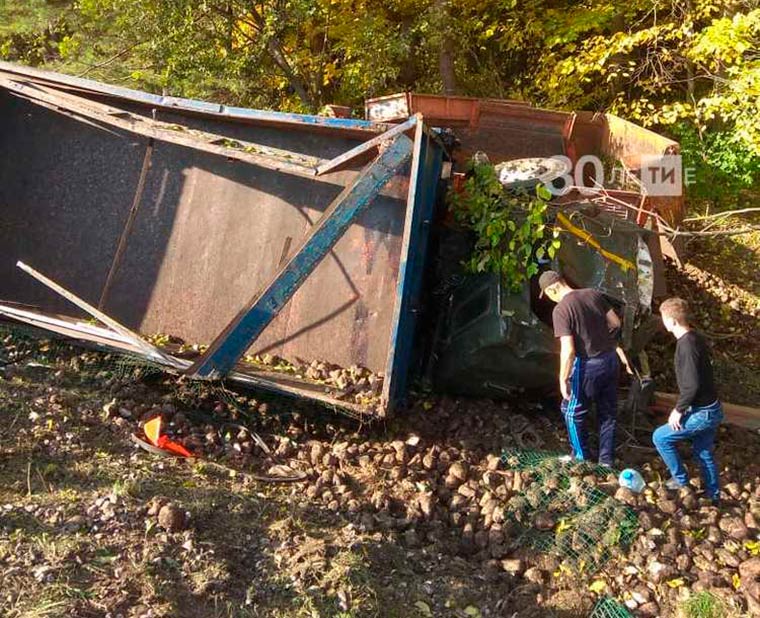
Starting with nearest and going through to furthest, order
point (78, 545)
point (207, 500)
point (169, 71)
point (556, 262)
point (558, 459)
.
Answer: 1. point (78, 545)
2. point (207, 500)
3. point (558, 459)
4. point (556, 262)
5. point (169, 71)

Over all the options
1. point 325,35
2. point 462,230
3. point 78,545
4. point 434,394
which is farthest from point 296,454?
point 325,35

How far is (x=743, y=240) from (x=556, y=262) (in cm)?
453

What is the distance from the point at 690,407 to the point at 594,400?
22.3 inches

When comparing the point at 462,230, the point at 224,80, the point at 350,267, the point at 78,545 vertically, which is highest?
the point at 224,80

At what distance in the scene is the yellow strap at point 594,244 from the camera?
486 centimetres

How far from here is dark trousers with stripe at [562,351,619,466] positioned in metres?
4.28

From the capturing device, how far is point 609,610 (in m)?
3.43

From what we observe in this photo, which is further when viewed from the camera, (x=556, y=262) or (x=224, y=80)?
(x=224, y=80)

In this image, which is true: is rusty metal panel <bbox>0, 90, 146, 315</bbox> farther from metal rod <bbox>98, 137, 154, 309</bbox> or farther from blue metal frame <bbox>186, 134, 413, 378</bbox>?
blue metal frame <bbox>186, 134, 413, 378</bbox>

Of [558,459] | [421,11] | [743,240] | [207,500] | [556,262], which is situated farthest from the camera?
[421,11]

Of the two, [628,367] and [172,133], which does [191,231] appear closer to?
[172,133]

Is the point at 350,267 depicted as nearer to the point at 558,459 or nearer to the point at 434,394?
A: the point at 434,394

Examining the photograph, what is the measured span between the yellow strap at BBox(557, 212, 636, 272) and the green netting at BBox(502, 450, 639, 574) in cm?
147

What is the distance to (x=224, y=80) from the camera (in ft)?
30.9
